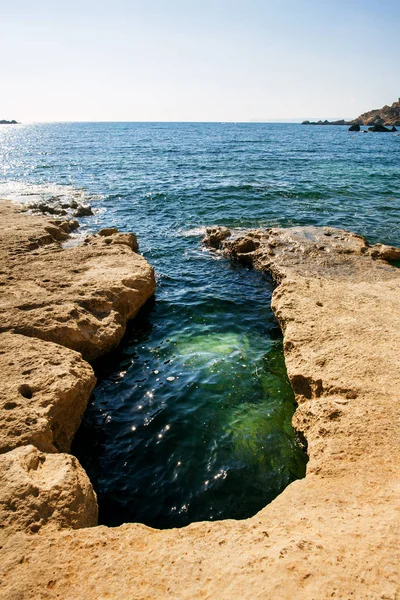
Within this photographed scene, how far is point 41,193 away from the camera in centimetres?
2875

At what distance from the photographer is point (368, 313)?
862 centimetres

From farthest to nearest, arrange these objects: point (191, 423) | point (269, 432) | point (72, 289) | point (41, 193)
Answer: point (41, 193) < point (72, 289) < point (191, 423) < point (269, 432)

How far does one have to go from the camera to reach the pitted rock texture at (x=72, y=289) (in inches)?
324

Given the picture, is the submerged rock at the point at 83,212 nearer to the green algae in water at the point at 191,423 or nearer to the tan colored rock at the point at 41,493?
the green algae in water at the point at 191,423

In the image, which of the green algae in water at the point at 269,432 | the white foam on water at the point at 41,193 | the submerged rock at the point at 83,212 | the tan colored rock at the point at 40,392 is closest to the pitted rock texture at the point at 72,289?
the tan colored rock at the point at 40,392

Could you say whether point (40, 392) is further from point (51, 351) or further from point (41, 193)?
point (41, 193)

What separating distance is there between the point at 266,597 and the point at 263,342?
7.09m

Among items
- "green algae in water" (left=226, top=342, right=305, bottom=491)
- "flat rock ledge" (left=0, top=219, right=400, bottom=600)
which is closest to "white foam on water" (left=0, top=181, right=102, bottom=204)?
"green algae in water" (left=226, top=342, right=305, bottom=491)

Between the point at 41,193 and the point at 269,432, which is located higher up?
the point at 41,193

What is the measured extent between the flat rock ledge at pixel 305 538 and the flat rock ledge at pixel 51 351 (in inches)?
17.4

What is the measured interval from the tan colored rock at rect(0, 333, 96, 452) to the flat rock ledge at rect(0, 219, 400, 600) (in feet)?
5.43

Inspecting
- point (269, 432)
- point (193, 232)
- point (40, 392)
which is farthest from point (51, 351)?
point (193, 232)

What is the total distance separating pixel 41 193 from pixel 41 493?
28674 millimetres

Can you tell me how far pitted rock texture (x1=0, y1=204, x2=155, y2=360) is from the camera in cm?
822
